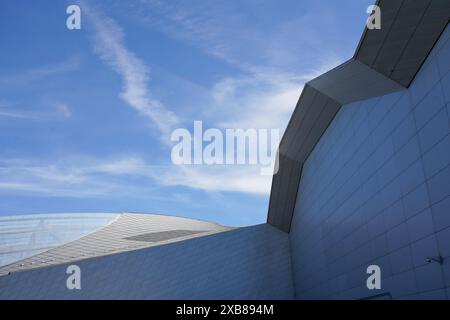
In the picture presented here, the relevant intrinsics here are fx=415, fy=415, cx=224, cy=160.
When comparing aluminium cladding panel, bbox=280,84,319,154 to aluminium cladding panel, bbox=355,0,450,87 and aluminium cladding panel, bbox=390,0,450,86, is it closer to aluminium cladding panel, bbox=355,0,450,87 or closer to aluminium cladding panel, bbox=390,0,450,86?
aluminium cladding panel, bbox=355,0,450,87

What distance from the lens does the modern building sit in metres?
11.2

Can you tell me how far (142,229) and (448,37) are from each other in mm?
24939

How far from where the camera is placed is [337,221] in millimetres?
18719

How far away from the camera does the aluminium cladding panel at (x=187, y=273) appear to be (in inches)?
897

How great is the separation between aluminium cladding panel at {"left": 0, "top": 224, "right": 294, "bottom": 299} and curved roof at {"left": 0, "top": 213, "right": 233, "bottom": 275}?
88 cm

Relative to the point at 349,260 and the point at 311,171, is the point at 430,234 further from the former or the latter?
the point at 311,171

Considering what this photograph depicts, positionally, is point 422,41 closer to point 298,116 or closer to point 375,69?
point 375,69

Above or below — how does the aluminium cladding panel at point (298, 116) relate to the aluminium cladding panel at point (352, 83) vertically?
above

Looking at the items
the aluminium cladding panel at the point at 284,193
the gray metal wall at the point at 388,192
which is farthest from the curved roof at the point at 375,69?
the aluminium cladding panel at the point at 284,193

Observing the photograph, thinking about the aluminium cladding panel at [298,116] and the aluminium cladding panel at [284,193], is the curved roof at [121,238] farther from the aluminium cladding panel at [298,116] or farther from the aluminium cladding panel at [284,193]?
the aluminium cladding panel at [298,116]

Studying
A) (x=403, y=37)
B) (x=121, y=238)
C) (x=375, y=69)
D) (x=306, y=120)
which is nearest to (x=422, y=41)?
(x=403, y=37)

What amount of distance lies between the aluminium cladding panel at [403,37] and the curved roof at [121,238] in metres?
16.9
